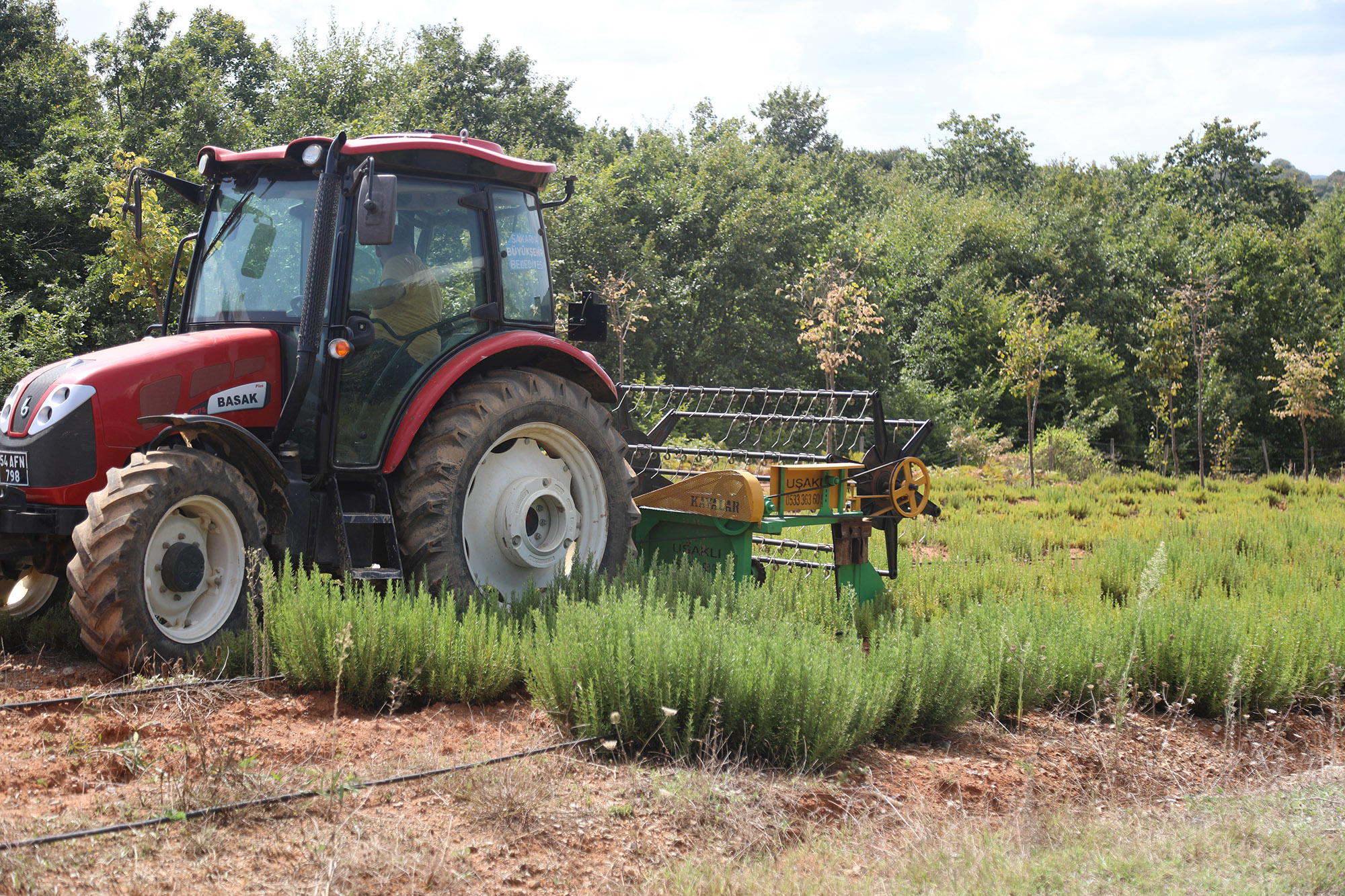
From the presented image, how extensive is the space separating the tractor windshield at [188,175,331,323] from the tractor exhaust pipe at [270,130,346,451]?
11.0 inches

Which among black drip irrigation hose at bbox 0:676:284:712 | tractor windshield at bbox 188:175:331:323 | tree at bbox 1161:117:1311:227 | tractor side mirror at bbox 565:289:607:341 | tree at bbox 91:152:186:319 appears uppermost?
tree at bbox 1161:117:1311:227

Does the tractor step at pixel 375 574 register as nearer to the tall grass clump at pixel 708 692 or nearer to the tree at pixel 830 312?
the tall grass clump at pixel 708 692

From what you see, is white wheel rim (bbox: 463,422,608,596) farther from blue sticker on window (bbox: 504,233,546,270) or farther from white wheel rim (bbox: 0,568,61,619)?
white wheel rim (bbox: 0,568,61,619)

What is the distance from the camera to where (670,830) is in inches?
132

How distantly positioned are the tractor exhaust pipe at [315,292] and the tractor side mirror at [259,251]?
45 centimetres

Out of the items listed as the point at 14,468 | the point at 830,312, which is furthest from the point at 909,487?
the point at 830,312

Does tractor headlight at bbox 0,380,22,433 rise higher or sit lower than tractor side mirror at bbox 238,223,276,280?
lower

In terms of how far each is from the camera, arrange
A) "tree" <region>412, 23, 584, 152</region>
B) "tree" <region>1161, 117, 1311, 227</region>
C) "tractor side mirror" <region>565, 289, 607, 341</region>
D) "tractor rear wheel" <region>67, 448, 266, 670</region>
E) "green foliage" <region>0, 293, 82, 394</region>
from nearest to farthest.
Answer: "tractor rear wheel" <region>67, 448, 266, 670</region> < "tractor side mirror" <region>565, 289, 607, 341</region> < "green foliage" <region>0, 293, 82, 394</region> < "tree" <region>412, 23, 584, 152</region> < "tree" <region>1161, 117, 1311, 227</region>

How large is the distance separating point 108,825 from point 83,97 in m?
24.7

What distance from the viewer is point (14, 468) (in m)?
4.79

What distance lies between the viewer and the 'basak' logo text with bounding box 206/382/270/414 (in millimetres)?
5156

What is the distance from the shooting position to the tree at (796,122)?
180ft

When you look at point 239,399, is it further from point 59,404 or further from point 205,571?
point 205,571

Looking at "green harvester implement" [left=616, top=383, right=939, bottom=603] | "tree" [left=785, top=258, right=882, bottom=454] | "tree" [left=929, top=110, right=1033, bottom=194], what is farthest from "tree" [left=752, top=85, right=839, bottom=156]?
"green harvester implement" [left=616, top=383, right=939, bottom=603]
